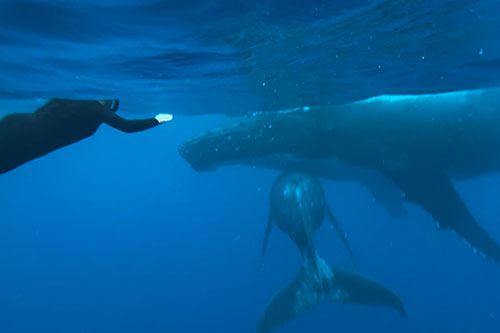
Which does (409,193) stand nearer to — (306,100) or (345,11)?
(306,100)

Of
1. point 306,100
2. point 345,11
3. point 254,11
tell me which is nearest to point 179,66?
point 254,11

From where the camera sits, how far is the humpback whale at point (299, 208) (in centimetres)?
1082

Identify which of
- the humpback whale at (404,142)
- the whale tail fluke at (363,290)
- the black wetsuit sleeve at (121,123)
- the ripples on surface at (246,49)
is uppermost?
the ripples on surface at (246,49)

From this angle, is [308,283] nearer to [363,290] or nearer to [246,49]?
[363,290]

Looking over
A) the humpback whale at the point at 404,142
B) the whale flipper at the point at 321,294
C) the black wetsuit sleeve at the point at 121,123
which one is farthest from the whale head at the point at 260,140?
the black wetsuit sleeve at the point at 121,123

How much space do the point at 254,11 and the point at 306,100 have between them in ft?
27.9

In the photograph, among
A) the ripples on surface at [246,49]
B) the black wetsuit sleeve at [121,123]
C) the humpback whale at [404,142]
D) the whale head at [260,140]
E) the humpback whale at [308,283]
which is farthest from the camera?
the whale head at [260,140]

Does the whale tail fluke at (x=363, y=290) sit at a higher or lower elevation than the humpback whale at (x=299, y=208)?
lower

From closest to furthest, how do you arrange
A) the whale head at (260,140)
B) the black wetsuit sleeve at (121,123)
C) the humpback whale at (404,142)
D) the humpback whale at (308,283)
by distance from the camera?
the black wetsuit sleeve at (121,123), the humpback whale at (308,283), the humpback whale at (404,142), the whale head at (260,140)

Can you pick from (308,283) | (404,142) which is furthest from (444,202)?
(308,283)

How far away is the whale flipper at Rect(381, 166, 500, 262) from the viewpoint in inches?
470

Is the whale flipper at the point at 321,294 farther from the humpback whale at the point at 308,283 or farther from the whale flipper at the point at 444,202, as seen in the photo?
the whale flipper at the point at 444,202

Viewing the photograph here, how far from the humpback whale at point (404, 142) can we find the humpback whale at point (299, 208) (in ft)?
4.34

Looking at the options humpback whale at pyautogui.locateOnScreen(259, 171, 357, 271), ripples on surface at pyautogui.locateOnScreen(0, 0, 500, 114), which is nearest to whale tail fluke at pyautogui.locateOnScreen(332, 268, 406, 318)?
humpback whale at pyautogui.locateOnScreen(259, 171, 357, 271)
